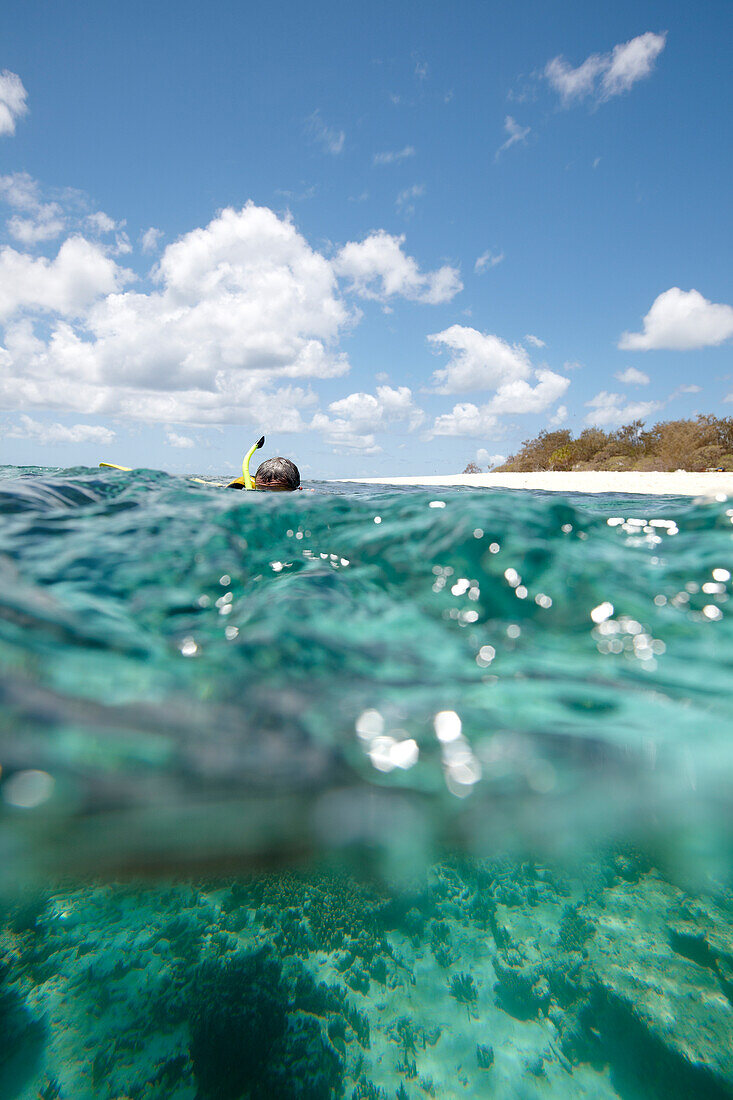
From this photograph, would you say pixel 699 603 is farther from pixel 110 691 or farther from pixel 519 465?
pixel 519 465

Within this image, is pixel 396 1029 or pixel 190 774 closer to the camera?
pixel 396 1029

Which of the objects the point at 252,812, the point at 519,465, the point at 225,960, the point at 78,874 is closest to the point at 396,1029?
the point at 225,960

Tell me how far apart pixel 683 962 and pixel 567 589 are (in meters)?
1.65

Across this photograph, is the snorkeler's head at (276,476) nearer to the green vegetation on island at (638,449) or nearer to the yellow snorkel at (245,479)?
the yellow snorkel at (245,479)

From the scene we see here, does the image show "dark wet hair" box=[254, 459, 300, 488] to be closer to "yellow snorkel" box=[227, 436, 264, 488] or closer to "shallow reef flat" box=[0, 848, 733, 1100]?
"yellow snorkel" box=[227, 436, 264, 488]

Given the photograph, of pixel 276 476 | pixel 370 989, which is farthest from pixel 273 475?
pixel 370 989

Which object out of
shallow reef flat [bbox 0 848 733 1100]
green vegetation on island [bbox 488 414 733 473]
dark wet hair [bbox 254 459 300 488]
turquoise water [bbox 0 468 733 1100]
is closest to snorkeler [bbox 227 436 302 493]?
dark wet hair [bbox 254 459 300 488]

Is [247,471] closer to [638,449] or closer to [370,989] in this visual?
[370,989]

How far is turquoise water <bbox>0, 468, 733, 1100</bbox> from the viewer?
1.29 m

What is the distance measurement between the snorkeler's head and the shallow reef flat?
520 centimetres

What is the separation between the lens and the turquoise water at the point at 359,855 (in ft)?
4.24

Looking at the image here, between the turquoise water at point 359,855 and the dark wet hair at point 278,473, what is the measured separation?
4.13 metres

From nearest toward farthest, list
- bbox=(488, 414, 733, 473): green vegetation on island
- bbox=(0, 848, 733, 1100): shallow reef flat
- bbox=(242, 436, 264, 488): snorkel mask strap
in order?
bbox=(0, 848, 733, 1100): shallow reef flat → bbox=(242, 436, 264, 488): snorkel mask strap → bbox=(488, 414, 733, 473): green vegetation on island

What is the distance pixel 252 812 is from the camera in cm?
167
